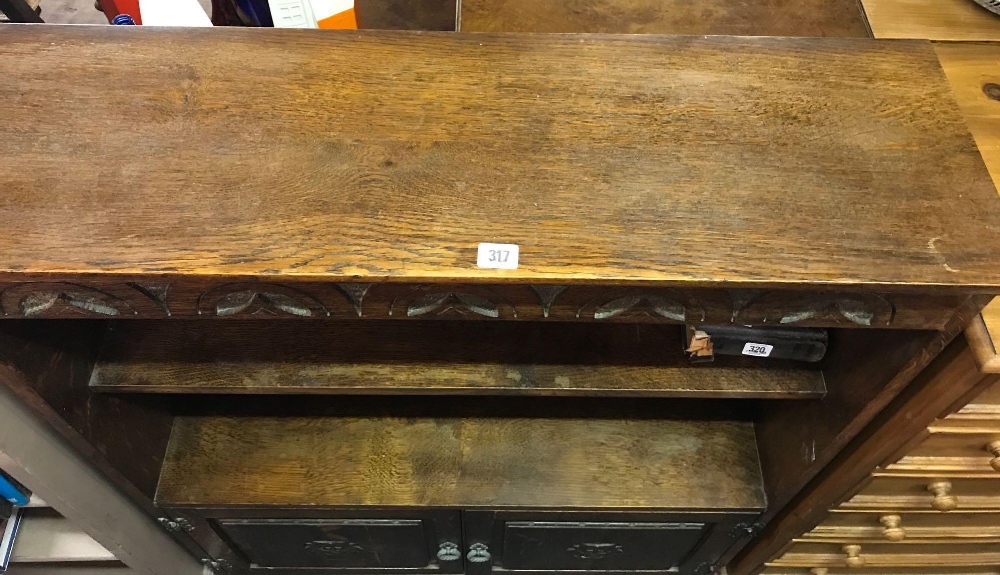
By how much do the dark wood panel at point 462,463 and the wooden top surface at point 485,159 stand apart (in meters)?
0.55

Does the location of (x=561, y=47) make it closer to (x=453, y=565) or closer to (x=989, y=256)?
(x=989, y=256)

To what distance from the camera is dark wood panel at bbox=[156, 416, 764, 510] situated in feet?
3.32

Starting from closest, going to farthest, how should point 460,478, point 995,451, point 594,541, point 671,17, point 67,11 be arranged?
point 995,451 → point 671,17 → point 460,478 → point 594,541 → point 67,11

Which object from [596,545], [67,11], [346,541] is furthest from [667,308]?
[67,11]

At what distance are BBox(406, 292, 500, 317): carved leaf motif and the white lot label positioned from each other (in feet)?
1.15

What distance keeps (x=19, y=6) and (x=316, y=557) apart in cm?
119

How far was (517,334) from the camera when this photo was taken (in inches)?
35.1

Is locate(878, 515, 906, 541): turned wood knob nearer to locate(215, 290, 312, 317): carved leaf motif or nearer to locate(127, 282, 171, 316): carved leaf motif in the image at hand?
locate(215, 290, 312, 317): carved leaf motif

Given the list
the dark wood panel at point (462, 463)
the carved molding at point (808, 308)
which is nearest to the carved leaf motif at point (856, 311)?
the carved molding at point (808, 308)

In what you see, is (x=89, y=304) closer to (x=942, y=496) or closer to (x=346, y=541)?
(x=346, y=541)

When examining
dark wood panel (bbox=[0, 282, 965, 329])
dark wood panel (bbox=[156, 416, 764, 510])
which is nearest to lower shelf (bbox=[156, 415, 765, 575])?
dark wood panel (bbox=[156, 416, 764, 510])

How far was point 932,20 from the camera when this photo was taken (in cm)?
87

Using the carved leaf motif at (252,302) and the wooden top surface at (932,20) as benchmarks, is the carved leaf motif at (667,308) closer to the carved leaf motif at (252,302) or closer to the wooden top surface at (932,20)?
the carved leaf motif at (252,302)

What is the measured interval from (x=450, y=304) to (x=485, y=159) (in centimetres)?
14
